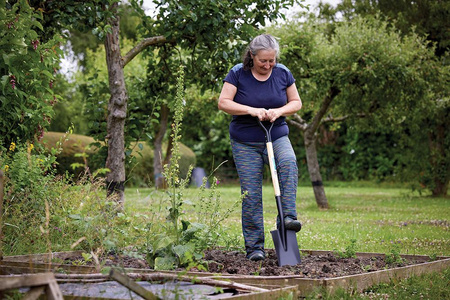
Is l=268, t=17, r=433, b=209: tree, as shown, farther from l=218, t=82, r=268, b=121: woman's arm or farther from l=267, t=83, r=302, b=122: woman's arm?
l=218, t=82, r=268, b=121: woman's arm

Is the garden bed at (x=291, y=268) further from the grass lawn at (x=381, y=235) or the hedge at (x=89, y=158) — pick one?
the hedge at (x=89, y=158)

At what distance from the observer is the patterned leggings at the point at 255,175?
4172 millimetres

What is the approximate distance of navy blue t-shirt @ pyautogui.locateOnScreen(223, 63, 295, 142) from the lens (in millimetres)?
4297

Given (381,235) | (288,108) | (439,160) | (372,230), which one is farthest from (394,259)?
(439,160)

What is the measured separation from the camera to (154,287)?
286cm

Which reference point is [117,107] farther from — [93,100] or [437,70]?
[437,70]

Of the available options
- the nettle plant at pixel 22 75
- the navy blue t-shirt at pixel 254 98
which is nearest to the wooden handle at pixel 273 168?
the navy blue t-shirt at pixel 254 98

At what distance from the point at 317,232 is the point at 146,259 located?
368 cm

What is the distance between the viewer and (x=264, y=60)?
4203 millimetres

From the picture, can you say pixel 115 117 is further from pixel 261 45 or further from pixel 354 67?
pixel 354 67

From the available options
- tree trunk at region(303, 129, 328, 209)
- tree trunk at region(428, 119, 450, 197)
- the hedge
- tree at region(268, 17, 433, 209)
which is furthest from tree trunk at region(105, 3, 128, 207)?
tree trunk at region(428, 119, 450, 197)

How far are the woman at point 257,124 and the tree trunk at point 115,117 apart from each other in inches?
90.7

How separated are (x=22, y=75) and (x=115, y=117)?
1.72 m

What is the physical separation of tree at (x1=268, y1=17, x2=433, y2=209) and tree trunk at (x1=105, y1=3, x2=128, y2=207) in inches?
182
